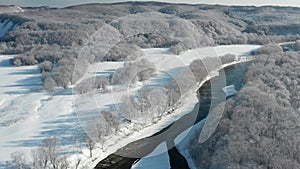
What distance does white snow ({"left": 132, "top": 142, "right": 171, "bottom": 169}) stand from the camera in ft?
51.8

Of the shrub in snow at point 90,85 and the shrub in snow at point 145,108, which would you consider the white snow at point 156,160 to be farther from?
the shrub in snow at point 90,85

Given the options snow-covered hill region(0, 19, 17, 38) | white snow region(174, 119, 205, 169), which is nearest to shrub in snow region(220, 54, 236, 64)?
white snow region(174, 119, 205, 169)

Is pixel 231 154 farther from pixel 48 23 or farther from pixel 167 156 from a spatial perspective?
pixel 48 23

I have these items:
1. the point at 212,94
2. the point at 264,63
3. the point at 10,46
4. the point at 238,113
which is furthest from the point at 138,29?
the point at 238,113

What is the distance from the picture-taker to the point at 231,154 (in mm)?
13586

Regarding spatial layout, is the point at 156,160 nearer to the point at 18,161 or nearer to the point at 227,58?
the point at 18,161

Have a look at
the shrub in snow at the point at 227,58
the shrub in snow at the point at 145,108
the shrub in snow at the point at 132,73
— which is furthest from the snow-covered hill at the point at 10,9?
the shrub in snow at the point at 145,108

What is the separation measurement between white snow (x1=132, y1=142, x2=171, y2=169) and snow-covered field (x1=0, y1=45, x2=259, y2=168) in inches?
68.0

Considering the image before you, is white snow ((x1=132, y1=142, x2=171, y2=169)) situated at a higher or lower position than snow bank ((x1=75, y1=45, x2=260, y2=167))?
higher

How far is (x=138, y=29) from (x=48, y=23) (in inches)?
740

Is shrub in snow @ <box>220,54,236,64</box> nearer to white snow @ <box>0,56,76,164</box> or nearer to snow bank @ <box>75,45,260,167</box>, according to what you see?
snow bank @ <box>75,45,260,167</box>

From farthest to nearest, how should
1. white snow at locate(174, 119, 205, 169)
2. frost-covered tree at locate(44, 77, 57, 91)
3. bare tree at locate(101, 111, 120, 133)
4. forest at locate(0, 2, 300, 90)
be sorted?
forest at locate(0, 2, 300, 90) → frost-covered tree at locate(44, 77, 57, 91) → bare tree at locate(101, 111, 120, 133) → white snow at locate(174, 119, 205, 169)

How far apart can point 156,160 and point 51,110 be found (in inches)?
351

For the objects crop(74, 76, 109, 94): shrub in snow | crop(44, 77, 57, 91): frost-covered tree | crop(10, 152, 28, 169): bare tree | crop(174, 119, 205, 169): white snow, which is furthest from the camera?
crop(44, 77, 57, 91): frost-covered tree
